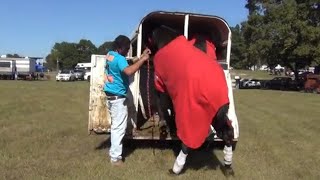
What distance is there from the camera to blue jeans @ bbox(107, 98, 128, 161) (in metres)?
8.66

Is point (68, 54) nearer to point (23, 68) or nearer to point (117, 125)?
point (23, 68)

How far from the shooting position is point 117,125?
8.70m

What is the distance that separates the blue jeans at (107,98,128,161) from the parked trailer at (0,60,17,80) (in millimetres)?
67391

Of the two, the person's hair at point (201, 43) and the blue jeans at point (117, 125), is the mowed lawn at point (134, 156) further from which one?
the person's hair at point (201, 43)

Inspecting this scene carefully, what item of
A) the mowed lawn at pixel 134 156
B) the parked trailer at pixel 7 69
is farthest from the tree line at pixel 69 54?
the mowed lawn at pixel 134 156

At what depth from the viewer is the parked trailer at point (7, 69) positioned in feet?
240

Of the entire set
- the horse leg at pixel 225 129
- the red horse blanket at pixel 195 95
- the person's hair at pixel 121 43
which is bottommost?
the horse leg at pixel 225 129

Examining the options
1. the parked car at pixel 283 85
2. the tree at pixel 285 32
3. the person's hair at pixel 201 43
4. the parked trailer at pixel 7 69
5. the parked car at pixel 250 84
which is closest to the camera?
the person's hair at pixel 201 43

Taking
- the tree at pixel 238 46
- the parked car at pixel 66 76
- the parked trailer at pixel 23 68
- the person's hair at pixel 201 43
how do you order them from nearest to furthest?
1. the person's hair at pixel 201 43
2. the tree at pixel 238 46
3. the parked car at pixel 66 76
4. the parked trailer at pixel 23 68

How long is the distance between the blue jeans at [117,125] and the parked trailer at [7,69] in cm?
6739

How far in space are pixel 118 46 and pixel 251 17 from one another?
53.1m

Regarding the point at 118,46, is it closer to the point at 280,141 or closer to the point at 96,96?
the point at 96,96

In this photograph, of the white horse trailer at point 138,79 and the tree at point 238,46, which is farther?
the tree at point 238,46

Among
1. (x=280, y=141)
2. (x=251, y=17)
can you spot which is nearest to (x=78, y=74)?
(x=251, y=17)
